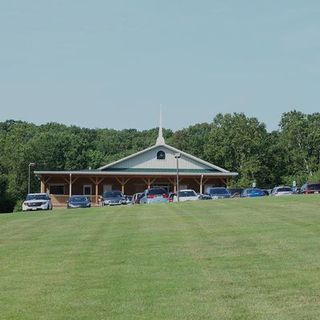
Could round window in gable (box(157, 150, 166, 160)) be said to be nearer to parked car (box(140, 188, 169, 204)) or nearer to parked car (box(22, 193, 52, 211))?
parked car (box(140, 188, 169, 204))

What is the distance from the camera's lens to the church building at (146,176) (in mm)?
65625

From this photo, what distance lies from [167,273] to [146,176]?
179 feet

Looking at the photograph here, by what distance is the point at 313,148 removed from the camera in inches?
4215

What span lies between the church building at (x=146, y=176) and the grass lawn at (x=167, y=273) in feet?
151

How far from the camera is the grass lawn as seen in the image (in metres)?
8.42

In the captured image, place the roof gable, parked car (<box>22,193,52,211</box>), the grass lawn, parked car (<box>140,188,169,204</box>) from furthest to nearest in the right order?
the roof gable
parked car (<box>140,188,169,204</box>)
parked car (<box>22,193,52,211</box>)
the grass lawn

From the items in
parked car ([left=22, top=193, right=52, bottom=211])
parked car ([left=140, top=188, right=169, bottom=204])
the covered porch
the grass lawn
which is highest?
the covered porch

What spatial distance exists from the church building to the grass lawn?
45918 mm

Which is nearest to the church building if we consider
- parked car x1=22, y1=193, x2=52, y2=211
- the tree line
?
parked car x1=22, y1=193, x2=52, y2=211

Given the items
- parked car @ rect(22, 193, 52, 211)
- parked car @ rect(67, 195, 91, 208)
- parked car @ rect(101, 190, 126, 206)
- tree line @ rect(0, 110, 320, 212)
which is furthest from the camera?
tree line @ rect(0, 110, 320, 212)

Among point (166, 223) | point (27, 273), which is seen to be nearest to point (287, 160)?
point (166, 223)

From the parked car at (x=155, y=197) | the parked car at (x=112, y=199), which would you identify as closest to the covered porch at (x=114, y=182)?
the parked car at (x=112, y=199)

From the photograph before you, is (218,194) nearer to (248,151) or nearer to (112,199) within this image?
(112,199)

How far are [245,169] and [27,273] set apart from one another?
87261 millimetres
